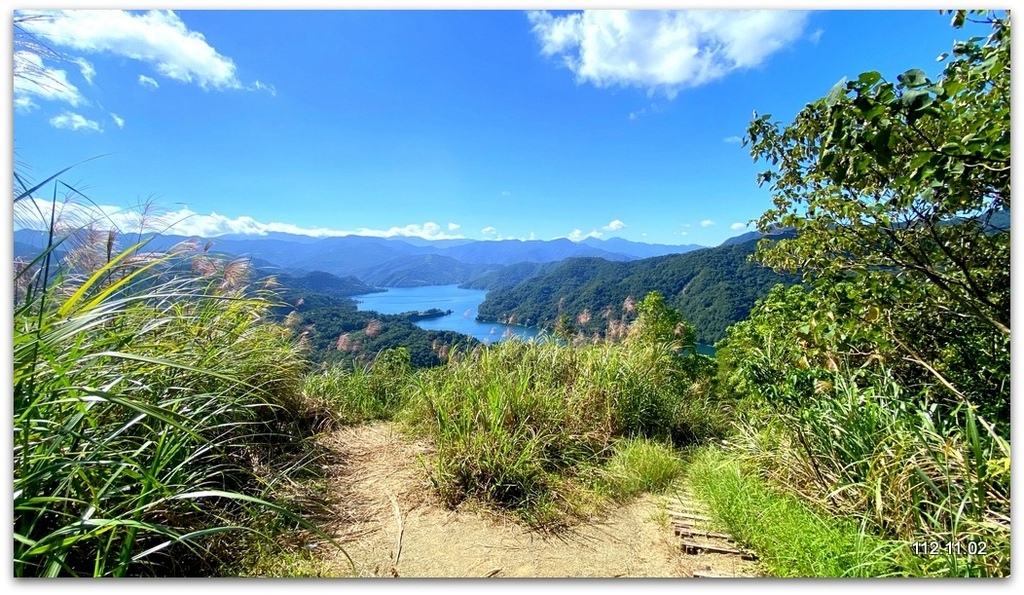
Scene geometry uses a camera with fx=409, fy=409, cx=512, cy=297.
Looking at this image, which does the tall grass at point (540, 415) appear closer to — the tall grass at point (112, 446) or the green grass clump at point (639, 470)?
the green grass clump at point (639, 470)

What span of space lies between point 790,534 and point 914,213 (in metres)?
1.67

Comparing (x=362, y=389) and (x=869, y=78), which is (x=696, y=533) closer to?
(x=869, y=78)

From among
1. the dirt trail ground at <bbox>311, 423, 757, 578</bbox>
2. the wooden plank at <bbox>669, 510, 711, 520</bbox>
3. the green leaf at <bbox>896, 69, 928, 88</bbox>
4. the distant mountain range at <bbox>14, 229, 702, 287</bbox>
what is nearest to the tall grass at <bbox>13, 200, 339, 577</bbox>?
the distant mountain range at <bbox>14, 229, 702, 287</bbox>

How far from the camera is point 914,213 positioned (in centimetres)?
204

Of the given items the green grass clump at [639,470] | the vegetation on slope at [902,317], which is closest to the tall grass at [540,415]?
the green grass clump at [639,470]

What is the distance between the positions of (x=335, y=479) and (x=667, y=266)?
10971mm

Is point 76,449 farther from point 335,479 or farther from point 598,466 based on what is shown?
point 598,466

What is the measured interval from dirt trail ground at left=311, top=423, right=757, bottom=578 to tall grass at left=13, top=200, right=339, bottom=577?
0.40 meters

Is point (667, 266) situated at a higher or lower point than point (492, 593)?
higher

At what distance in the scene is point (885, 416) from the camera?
196cm

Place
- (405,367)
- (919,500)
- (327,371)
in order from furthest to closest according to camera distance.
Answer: (405,367), (327,371), (919,500)

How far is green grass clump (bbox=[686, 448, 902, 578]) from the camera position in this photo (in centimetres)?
154

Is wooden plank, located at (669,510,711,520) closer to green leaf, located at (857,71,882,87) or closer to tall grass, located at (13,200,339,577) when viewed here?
tall grass, located at (13,200,339,577)

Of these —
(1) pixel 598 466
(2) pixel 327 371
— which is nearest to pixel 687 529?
(1) pixel 598 466
